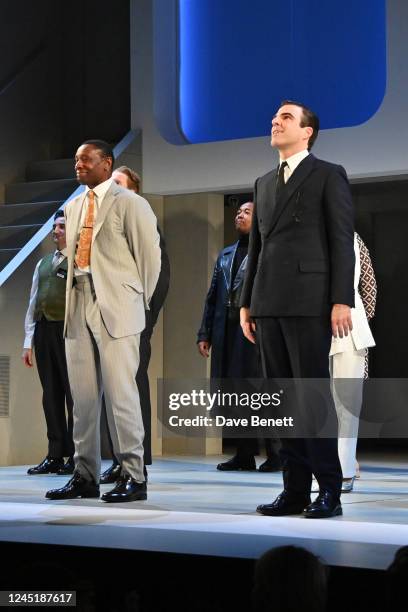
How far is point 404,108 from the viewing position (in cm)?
707

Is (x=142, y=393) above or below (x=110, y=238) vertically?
below

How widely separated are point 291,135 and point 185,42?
4078mm

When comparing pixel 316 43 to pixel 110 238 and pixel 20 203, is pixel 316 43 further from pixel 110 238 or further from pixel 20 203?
pixel 110 238

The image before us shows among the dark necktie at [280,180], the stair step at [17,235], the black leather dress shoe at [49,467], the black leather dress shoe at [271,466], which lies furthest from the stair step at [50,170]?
the dark necktie at [280,180]

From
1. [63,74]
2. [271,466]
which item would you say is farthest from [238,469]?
[63,74]

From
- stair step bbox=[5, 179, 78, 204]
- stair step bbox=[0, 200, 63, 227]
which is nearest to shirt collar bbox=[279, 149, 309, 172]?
stair step bbox=[0, 200, 63, 227]

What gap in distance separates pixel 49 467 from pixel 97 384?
187 cm

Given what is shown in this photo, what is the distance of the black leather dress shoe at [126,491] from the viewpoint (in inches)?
190

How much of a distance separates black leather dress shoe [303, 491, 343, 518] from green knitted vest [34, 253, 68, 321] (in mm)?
2816

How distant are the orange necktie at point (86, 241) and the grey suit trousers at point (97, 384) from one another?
6 centimetres

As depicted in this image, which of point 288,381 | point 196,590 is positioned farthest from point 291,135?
point 196,590

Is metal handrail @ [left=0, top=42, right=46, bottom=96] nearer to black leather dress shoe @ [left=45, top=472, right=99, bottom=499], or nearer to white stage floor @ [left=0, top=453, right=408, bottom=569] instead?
Result: white stage floor @ [left=0, top=453, right=408, bottom=569]

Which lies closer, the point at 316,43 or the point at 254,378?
the point at 254,378

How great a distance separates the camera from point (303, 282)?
4.26 m
